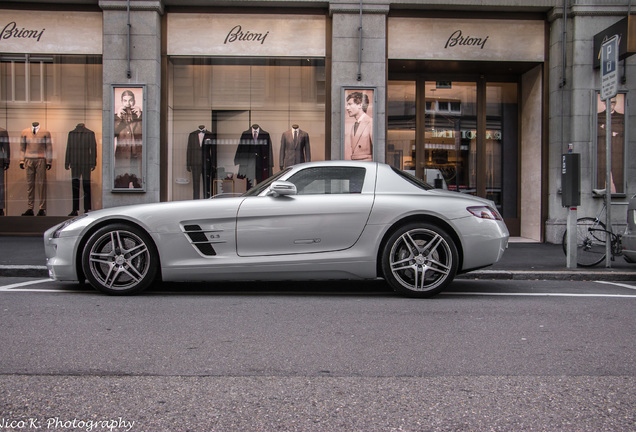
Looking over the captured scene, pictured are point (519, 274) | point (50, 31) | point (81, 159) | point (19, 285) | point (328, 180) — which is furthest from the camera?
point (81, 159)

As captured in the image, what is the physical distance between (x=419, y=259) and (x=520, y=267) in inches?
115

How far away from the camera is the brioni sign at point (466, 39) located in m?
11.8

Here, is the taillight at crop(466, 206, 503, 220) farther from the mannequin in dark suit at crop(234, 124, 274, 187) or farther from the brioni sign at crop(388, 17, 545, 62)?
the mannequin in dark suit at crop(234, 124, 274, 187)

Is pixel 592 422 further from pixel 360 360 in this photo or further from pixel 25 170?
pixel 25 170

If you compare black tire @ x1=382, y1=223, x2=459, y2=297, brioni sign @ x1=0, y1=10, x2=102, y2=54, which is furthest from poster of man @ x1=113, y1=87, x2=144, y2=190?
black tire @ x1=382, y1=223, x2=459, y2=297

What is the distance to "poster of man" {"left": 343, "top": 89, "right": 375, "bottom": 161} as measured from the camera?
11.6 m

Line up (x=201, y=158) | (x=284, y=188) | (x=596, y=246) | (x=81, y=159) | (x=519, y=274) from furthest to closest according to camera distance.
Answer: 1. (x=201, y=158)
2. (x=81, y=159)
3. (x=596, y=246)
4. (x=519, y=274)
5. (x=284, y=188)

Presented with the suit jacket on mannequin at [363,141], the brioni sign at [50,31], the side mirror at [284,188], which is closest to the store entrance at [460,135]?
the suit jacket on mannequin at [363,141]

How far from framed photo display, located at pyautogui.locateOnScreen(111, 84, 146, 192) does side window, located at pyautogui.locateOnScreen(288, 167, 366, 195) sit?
20.7 ft

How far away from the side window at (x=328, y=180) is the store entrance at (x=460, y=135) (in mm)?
6565

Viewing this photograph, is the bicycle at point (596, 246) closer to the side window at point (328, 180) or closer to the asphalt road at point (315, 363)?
the asphalt road at point (315, 363)

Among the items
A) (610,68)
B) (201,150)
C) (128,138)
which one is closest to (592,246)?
(610,68)

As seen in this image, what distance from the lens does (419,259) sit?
18.8ft

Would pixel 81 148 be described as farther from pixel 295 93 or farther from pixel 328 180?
pixel 328 180
